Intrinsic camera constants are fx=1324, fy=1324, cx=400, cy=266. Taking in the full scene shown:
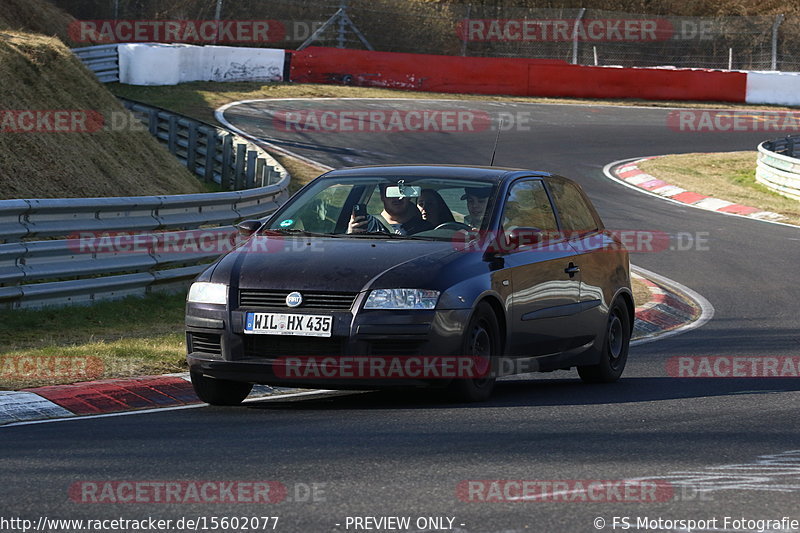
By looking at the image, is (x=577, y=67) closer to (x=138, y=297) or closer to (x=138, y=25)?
(x=138, y=25)

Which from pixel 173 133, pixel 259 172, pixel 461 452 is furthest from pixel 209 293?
pixel 173 133

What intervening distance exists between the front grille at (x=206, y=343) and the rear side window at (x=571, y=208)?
2.93 meters

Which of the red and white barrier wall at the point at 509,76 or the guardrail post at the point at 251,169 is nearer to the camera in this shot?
the guardrail post at the point at 251,169

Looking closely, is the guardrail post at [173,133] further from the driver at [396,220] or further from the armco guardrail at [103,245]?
the driver at [396,220]

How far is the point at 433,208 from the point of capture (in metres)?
8.81

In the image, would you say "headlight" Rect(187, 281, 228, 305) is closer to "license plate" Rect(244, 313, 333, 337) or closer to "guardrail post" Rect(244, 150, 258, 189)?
"license plate" Rect(244, 313, 333, 337)

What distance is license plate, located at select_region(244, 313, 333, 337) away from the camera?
25.2ft

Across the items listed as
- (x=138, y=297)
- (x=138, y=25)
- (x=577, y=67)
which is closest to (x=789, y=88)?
(x=577, y=67)

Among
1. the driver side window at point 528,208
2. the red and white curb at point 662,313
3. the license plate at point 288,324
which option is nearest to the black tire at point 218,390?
the license plate at point 288,324

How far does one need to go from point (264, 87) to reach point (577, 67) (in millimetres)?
9852

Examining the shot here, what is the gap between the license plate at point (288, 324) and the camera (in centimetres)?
768

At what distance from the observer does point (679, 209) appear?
24891 millimetres

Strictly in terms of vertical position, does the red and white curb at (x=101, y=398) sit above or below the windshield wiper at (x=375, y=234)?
below

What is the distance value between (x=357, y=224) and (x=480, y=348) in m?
1.26
